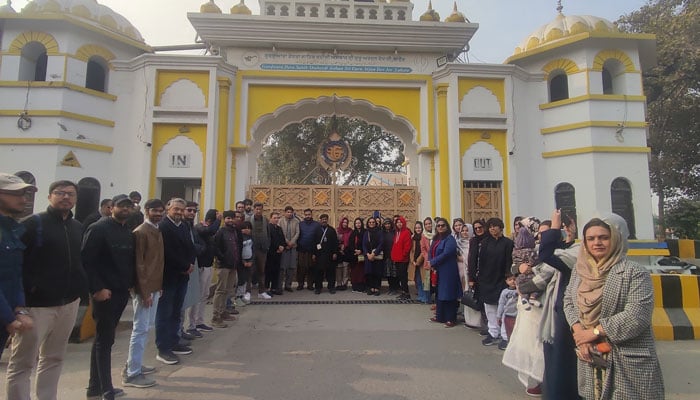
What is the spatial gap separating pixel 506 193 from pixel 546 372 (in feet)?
24.2

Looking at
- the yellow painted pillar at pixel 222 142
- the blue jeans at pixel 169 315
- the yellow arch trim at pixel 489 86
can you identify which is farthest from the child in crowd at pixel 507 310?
the yellow painted pillar at pixel 222 142

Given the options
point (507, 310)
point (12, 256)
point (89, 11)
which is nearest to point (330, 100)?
point (89, 11)

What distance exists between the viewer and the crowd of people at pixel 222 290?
2180mm

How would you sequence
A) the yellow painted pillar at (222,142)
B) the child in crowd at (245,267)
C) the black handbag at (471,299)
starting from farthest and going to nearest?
the yellow painted pillar at (222,142)
the child in crowd at (245,267)
the black handbag at (471,299)

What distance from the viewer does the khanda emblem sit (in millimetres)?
10328

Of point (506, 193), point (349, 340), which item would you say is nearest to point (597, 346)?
point (349, 340)

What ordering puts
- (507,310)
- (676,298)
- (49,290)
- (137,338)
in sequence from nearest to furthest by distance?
(49,290), (137,338), (507,310), (676,298)

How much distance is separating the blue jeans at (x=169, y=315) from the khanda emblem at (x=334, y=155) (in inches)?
251

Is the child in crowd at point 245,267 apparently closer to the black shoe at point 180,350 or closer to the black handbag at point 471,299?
the black shoe at point 180,350

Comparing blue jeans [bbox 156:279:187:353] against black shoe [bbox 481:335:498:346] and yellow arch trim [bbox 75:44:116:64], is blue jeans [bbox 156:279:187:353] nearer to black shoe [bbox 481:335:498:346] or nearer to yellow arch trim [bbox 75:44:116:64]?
black shoe [bbox 481:335:498:346]

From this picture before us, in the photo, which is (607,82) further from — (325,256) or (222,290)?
(222,290)

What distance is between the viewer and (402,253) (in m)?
7.57

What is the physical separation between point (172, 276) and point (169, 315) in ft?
1.36

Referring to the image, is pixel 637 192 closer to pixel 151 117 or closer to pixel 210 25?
pixel 210 25
